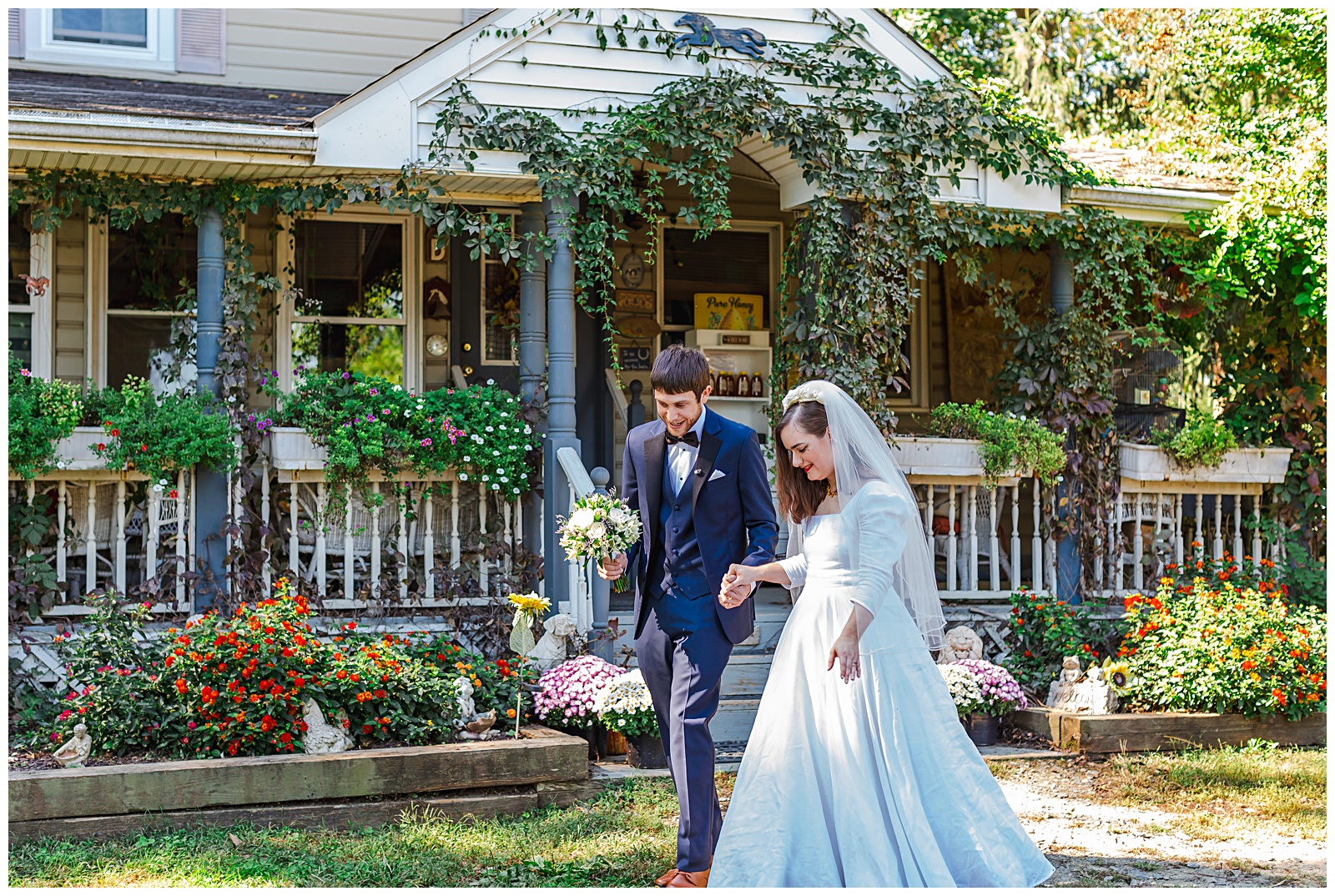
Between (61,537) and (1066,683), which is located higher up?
(61,537)

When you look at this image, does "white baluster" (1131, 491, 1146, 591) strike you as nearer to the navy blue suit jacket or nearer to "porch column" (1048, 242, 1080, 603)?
"porch column" (1048, 242, 1080, 603)

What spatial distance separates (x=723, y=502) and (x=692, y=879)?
1287 millimetres

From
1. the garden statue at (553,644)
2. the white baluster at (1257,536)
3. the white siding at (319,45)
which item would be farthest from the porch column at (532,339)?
the white baluster at (1257,536)

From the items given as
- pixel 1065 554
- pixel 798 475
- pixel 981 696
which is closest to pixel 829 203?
pixel 1065 554

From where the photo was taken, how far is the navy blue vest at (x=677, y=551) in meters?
Answer: 4.37

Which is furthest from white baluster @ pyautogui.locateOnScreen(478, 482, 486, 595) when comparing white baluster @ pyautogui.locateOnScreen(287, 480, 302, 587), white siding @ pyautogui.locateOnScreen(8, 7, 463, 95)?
white siding @ pyautogui.locateOnScreen(8, 7, 463, 95)

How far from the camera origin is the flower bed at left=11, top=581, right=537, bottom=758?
5410 millimetres

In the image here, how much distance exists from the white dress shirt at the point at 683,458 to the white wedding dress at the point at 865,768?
0.51 meters

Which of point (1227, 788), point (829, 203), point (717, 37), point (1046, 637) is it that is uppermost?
point (717, 37)

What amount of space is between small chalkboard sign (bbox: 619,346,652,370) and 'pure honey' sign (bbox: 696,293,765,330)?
0.47m

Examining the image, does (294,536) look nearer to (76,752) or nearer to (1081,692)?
(76,752)

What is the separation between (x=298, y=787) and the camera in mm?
5246

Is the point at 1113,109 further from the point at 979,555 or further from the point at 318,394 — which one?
the point at 318,394

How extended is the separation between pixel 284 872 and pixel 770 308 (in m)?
6.82
